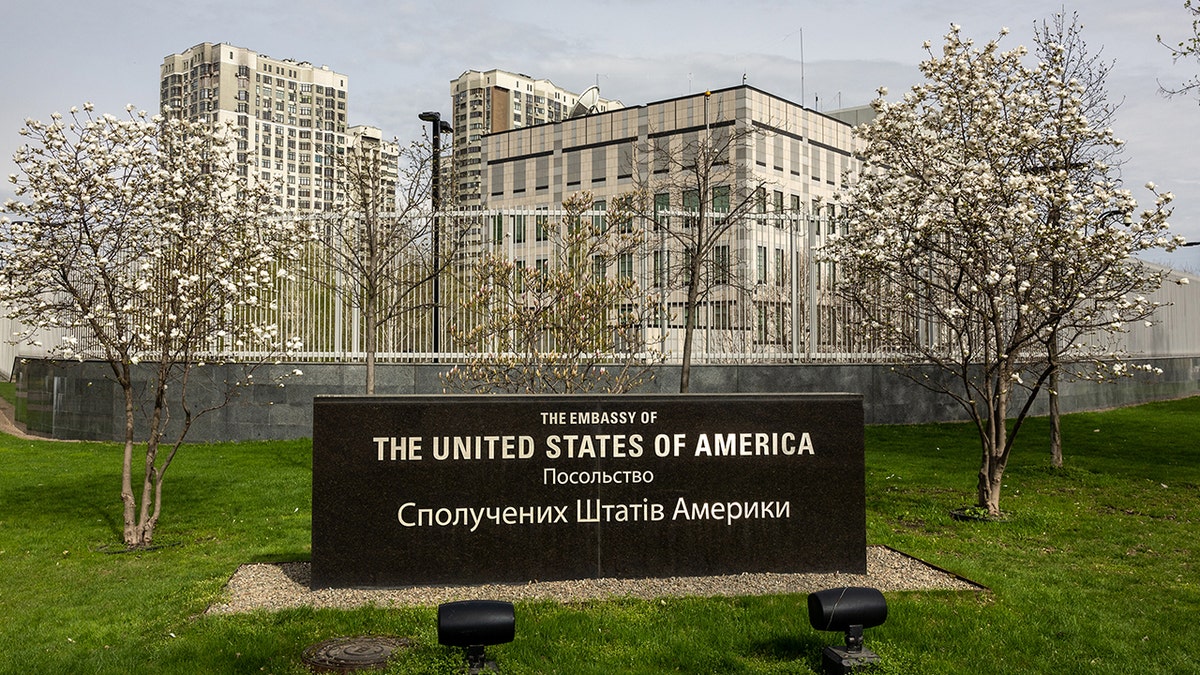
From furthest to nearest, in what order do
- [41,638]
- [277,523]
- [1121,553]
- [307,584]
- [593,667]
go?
[277,523] → [1121,553] → [307,584] → [41,638] → [593,667]

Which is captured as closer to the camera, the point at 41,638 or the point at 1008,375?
the point at 41,638

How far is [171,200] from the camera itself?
9.70 metres

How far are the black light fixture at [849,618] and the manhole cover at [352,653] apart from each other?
2569mm

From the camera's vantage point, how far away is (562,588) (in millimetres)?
7520

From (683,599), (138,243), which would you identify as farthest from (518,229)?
(683,599)

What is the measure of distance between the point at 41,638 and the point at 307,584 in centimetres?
186

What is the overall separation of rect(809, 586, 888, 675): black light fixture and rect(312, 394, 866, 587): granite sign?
232cm

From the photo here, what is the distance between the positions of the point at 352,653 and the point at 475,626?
1.23m

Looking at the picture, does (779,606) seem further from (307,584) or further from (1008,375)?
(1008,375)

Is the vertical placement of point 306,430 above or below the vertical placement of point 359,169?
below

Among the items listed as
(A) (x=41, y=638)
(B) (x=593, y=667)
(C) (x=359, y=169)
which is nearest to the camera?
(B) (x=593, y=667)

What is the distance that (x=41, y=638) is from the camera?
678 centimetres


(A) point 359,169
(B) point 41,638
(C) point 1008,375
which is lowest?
(B) point 41,638

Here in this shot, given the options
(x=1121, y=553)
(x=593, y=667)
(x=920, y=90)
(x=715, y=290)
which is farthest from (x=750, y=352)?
(x=593, y=667)
